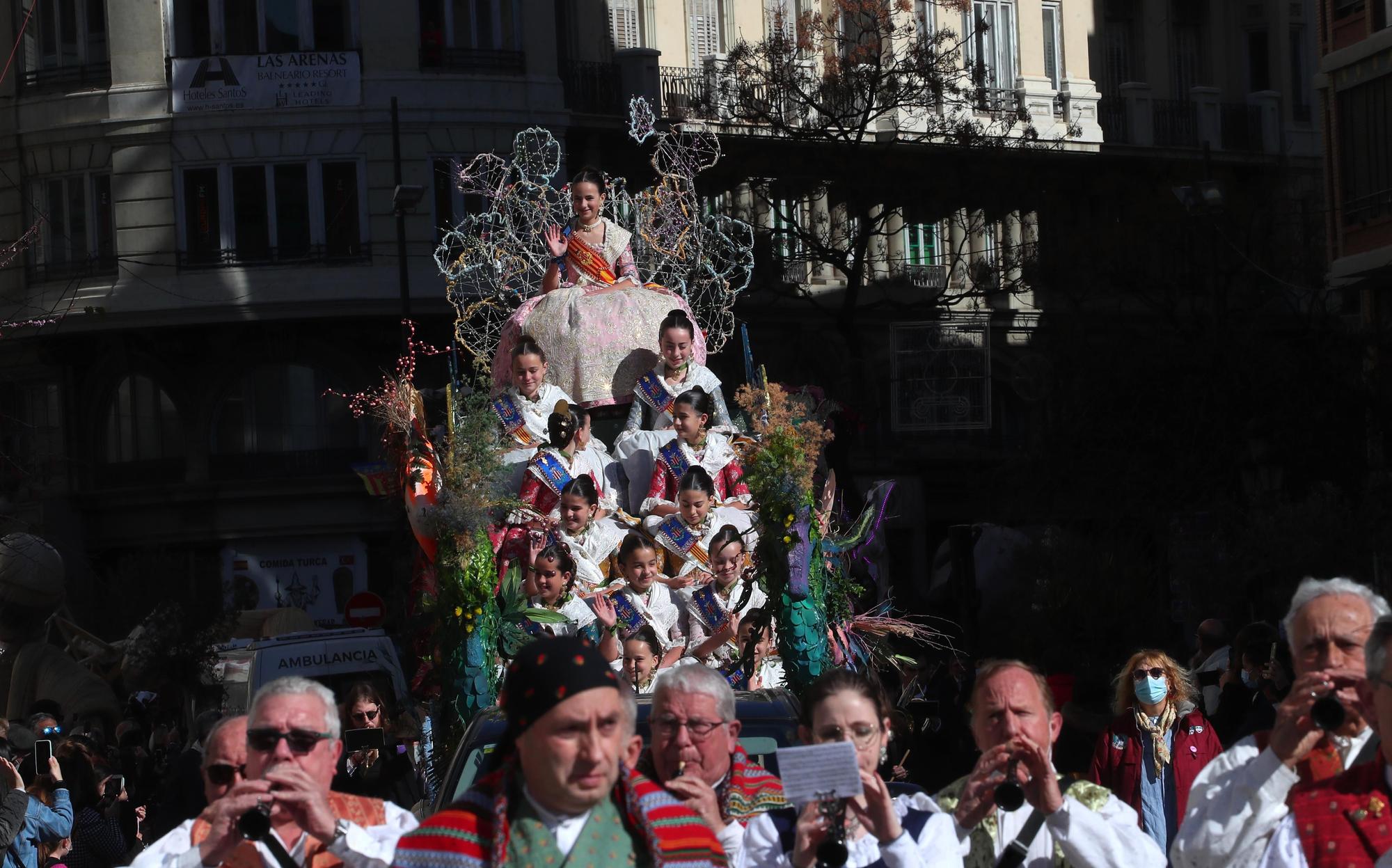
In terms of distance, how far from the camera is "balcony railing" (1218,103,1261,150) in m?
40.4

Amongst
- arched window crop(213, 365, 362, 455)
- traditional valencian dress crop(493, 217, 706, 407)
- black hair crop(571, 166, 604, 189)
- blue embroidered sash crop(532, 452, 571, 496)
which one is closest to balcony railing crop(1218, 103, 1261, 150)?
arched window crop(213, 365, 362, 455)

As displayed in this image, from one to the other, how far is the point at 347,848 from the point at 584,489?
618 centimetres

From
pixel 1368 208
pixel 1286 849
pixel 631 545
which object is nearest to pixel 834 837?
pixel 1286 849

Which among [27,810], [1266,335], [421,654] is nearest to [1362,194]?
[1266,335]

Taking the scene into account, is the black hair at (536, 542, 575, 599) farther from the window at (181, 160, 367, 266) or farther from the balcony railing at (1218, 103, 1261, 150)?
the balcony railing at (1218, 103, 1261, 150)

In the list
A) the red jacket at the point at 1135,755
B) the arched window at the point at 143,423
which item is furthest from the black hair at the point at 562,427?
the arched window at the point at 143,423

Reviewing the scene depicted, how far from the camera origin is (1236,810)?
5.52 meters

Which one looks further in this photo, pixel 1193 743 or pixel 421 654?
pixel 421 654

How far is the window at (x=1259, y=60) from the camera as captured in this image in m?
41.4

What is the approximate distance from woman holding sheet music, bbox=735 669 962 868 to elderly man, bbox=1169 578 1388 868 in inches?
23.8

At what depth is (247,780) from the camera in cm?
538

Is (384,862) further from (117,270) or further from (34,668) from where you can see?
(117,270)

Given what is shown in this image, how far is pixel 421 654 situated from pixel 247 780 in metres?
6.03

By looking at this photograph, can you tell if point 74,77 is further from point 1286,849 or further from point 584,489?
point 1286,849
